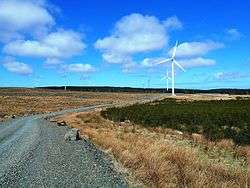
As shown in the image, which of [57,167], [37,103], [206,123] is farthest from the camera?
[37,103]

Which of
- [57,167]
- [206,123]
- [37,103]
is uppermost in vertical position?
[57,167]

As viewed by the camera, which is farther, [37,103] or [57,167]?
[37,103]

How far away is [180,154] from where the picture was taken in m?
18.2

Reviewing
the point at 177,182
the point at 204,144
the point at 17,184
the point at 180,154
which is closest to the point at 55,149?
the point at 180,154

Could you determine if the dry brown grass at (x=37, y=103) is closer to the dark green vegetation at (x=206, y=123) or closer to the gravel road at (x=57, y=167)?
the dark green vegetation at (x=206, y=123)

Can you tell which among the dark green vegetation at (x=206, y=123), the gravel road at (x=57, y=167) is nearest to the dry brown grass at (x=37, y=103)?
the dark green vegetation at (x=206, y=123)

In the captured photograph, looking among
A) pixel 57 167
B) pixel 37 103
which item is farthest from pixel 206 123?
pixel 37 103

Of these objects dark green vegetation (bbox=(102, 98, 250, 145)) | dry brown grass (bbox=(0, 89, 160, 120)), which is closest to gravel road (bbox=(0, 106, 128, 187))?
dark green vegetation (bbox=(102, 98, 250, 145))

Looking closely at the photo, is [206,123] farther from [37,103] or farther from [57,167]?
[37,103]

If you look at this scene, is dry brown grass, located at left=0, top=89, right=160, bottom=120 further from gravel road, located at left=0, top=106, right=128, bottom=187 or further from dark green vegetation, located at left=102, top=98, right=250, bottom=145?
gravel road, located at left=0, top=106, right=128, bottom=187

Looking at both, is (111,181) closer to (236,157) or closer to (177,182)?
(177,182)

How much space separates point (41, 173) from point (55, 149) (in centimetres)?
684

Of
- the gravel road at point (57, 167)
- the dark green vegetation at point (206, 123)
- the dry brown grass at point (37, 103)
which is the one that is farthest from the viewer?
the dry brown grass at point (37, 103)

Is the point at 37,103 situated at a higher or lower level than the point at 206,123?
lower
